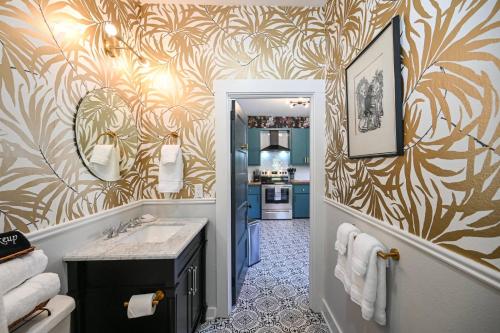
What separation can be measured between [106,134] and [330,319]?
91.1 inches

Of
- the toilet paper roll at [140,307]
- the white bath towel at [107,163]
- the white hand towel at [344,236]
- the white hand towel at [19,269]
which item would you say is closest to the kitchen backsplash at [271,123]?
the white bath towel at [107,163]

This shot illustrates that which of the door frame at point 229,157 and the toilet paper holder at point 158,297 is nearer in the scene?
the toilet paper holder at point 158,297

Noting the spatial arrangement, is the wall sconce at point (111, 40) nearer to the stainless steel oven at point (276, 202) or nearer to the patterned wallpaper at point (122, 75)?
the patterned wallpaper at point (122, 75)

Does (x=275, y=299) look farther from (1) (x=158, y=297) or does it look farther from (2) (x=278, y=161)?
(2) (x=278, y=161)

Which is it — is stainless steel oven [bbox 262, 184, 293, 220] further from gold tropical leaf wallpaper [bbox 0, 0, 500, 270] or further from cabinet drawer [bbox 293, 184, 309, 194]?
gold tropical leaf wallpaper [bbox 0, 0, 500, 270]

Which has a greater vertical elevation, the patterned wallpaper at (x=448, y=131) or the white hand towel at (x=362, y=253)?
the patterned wallpaper at (x=448, y=131)

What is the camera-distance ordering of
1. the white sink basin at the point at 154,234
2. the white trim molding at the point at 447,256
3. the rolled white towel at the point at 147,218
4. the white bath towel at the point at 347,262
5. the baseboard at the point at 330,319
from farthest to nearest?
the rolled white towel at the point at 147,218 → the baseboard at the point at 330,319 → the white sink basin at the point at 154,234 → the white bath towel at the point at 347,262 → the white trim molding at the point at 447,256

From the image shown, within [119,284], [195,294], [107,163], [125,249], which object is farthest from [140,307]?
[107,163]

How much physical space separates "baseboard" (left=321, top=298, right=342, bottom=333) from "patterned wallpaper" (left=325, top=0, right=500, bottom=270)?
112 cm

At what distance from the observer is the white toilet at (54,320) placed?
0.69 m

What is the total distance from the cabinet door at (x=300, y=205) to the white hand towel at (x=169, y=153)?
4080mm

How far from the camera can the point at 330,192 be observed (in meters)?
1.82

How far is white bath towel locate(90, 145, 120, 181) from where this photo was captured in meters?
1.40

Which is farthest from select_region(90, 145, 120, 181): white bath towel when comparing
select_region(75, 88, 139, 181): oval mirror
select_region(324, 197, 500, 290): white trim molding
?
select_region(324, 197, 500, 290): white trim molding
